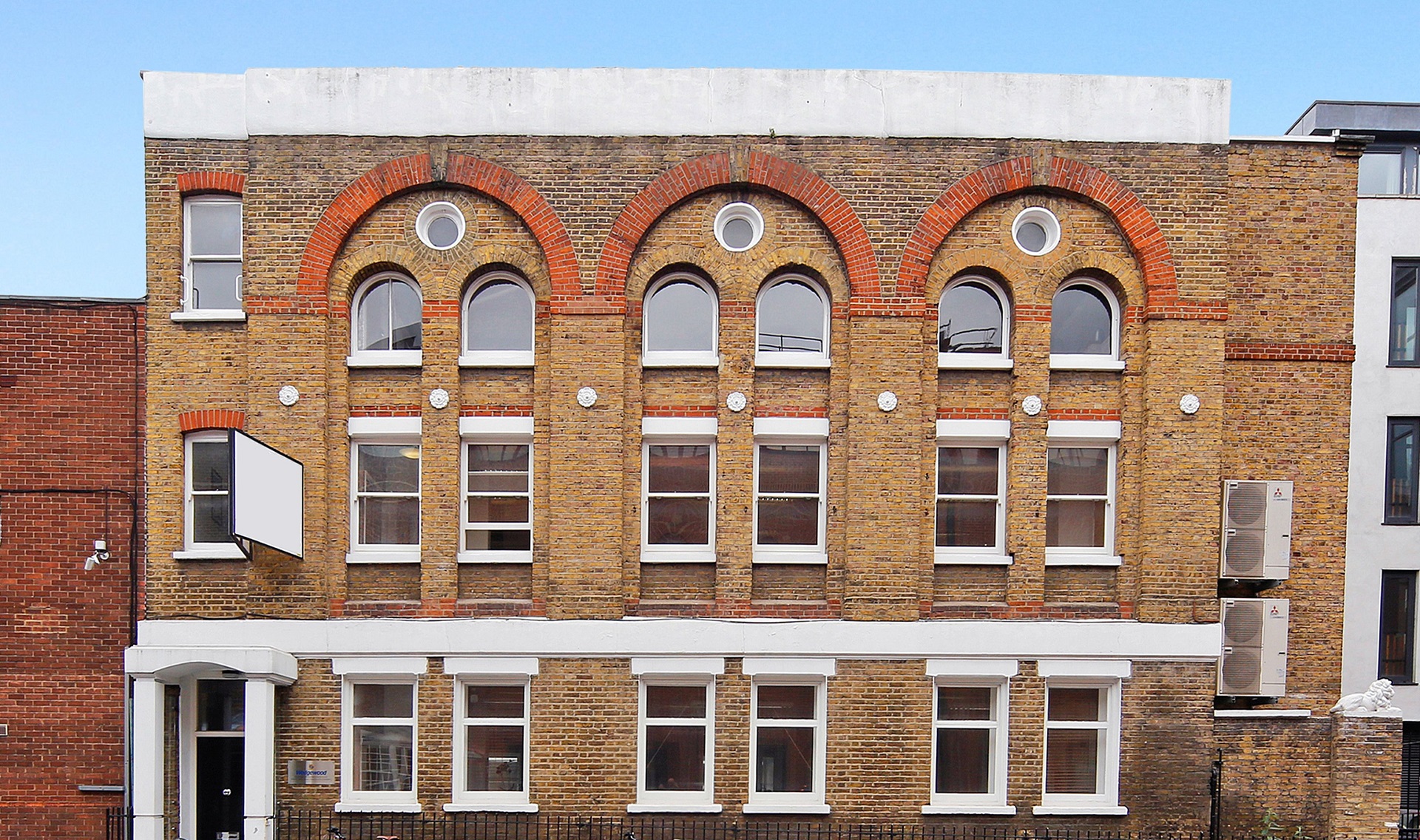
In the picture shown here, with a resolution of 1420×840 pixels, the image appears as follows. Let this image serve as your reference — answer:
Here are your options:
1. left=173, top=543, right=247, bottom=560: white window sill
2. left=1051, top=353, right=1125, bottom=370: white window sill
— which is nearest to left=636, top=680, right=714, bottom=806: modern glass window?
left=173, top=543, right=247, bottom=560: white window sill

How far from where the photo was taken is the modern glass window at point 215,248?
37.7 ft

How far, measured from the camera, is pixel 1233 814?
37.6ft

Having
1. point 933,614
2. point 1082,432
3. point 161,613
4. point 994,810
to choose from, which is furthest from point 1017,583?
point 161,613

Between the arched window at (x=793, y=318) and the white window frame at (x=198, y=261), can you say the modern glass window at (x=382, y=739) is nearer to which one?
the white window frame at (x=198, y=261)

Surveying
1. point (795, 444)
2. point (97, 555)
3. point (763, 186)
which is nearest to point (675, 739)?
point (795, 444)

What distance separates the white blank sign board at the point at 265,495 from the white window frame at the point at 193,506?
104 cm

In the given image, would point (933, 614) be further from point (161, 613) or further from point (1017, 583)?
point (161, 613)

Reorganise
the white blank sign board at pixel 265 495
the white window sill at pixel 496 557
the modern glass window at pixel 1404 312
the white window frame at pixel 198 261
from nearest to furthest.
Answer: the white blank sign board at pixel 265 495 < the white window frame at pixel 198 261 < the white window sill at pixel 496 557 < the modern glass window at pixel 1404 312

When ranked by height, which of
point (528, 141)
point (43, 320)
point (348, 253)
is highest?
point (528, 141)

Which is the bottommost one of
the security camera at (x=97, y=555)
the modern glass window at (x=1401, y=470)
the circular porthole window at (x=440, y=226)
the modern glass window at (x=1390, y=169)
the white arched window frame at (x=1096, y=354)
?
the security camera at (x=97, y=555)

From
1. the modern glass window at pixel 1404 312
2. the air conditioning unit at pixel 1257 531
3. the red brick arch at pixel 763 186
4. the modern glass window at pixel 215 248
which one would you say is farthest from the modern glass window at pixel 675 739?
the modern glass window at pixel 1404 312

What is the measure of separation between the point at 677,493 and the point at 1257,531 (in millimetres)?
8254

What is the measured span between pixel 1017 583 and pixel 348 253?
1058cm

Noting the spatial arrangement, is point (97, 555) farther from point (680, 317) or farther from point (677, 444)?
point (680, 317)
